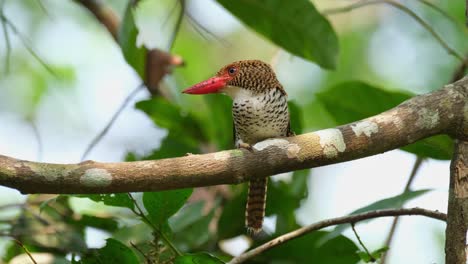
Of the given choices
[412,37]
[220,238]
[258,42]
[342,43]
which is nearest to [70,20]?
[258,42]

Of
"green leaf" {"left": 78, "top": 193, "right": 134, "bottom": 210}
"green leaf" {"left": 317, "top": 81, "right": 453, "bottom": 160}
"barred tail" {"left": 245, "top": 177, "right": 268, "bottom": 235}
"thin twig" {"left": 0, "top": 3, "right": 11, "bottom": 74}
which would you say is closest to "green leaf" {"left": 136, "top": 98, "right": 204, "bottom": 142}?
"barred tail" {"left": 245, "top": 177, "right": 268, "bottom": 235}

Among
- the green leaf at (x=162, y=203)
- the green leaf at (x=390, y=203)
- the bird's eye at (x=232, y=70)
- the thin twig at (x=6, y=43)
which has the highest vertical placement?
the thin twig at (x=6, y=43)

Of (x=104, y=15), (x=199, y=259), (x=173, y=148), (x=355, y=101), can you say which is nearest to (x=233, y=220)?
(x=173, y=148)

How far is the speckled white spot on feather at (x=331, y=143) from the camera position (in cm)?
228

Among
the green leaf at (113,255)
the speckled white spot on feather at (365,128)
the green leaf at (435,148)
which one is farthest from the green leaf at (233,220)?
the speckled white spot on feather at (365,128)

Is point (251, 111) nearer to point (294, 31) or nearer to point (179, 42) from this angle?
point (294, 31)

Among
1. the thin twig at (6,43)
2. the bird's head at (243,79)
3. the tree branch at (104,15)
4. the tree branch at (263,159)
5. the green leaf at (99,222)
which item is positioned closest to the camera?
the tree branch at (263,159)

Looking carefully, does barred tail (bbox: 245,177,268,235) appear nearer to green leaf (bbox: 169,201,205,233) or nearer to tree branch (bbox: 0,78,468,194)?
green leaf (bbox: 169,201,205,233)

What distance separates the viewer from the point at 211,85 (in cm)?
307

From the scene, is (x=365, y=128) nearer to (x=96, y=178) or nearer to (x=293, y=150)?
(x=293, y=150)

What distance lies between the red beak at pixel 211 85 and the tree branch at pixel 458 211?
1.00 meters

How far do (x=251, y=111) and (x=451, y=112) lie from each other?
3.18ft

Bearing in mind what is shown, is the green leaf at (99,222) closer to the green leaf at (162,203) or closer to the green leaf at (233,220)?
the green leaf at (233,220)

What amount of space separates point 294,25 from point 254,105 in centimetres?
48
